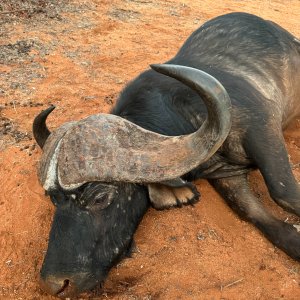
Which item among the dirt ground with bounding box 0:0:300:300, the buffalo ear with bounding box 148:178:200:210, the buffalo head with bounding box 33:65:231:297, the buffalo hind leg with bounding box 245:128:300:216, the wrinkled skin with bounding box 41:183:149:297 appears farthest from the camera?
the buffalo hind leg with bounding box 245:128:300:216

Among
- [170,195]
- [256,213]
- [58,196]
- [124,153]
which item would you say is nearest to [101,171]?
[124,153]

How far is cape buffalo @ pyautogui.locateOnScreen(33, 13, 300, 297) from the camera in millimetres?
2762

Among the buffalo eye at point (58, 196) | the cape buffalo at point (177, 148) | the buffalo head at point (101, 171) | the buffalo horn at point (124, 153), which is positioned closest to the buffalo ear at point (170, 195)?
the cape buffalo at point (177, 148)

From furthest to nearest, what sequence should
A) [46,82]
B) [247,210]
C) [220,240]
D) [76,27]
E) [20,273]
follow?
[76,27] → [46,82] → [247,210] → [220,240] → [20,273]

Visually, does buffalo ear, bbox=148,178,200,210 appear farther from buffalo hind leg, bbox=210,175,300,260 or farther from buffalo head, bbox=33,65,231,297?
buffalo hind leg, bbox=210,175,300,260

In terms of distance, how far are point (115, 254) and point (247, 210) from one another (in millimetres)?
1338

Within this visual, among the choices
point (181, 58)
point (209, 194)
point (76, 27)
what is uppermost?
point (181, 58)

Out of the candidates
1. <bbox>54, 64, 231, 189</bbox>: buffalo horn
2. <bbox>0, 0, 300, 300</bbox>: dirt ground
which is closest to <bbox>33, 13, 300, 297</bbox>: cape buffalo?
<bbox>54, 64, 231, 189</bbox>: buffalo horn

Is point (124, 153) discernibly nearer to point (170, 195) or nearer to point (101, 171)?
point (101, 171)

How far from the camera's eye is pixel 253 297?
10.3ft

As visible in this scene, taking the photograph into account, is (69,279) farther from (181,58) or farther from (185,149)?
(181,58)

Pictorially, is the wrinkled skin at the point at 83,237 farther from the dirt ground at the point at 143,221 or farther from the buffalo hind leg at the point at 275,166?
the buffalo hind leg at the point at 275,166

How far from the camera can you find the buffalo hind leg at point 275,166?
11.5ft

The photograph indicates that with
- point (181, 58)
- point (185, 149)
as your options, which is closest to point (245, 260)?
point (185, 149)
